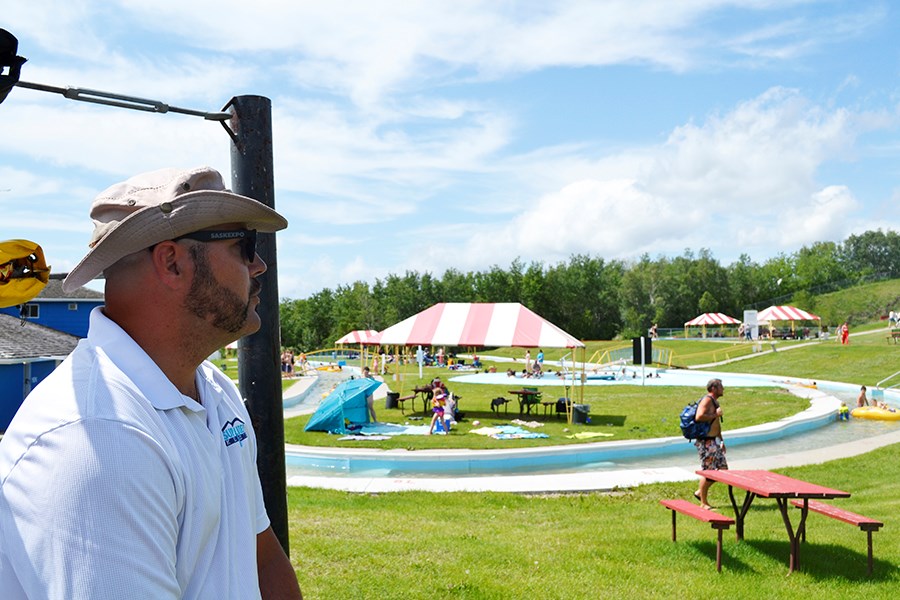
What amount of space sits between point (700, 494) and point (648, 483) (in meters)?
1.91

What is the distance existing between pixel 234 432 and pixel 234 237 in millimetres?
487

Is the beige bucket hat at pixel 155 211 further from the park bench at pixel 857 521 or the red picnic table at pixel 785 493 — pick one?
the park bench at pixel 857 521

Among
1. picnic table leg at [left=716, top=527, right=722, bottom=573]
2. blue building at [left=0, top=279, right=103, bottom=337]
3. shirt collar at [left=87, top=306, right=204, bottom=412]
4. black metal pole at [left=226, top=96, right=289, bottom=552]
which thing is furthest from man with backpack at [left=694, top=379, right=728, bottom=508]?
blue building at [left=0, top=279, right=103, bottom=337]

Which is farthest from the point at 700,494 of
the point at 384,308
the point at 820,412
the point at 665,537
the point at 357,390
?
the point at 384,308

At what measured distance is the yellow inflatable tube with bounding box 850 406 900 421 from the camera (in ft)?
68.8

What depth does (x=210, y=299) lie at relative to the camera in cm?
168

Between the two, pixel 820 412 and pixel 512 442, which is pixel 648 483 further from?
pixel 820 412

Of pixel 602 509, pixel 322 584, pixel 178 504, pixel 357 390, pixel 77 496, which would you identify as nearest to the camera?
pixel 77 496

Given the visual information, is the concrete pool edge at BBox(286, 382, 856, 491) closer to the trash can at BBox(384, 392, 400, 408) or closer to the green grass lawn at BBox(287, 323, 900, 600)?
the green grass lawn at BBox(287, 323, 900, 600)

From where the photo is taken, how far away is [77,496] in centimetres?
120

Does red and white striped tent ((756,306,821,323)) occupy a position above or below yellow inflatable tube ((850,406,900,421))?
above

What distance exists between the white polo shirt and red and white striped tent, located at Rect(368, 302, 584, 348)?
19649 millimetres

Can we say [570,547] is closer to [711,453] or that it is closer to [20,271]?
[711,453]

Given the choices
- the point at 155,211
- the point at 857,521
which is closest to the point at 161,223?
the point at 155,211
